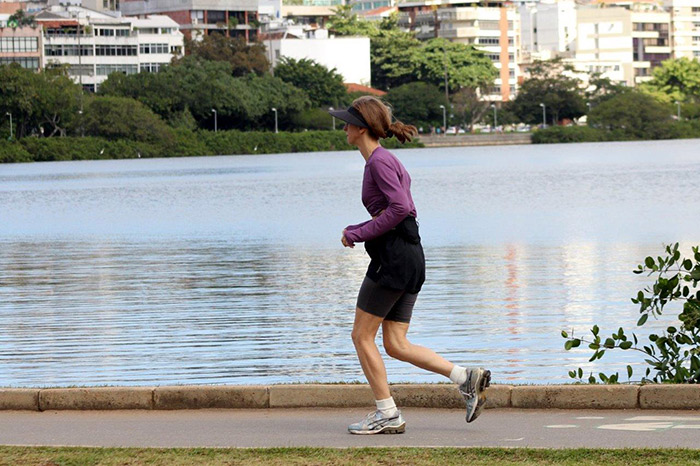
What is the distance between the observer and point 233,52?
148 metres

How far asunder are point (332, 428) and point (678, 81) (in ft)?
602

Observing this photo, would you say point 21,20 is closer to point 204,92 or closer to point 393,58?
point 204,92

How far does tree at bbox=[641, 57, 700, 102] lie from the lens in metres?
184

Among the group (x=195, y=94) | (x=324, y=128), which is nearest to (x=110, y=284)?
(x=195, y=94)

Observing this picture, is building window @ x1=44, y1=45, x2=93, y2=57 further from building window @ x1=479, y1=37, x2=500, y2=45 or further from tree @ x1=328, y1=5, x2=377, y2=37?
building window @ x1=479, y1=37, x2=500, y2=45

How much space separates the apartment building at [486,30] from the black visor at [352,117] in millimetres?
170581

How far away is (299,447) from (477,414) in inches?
43.4

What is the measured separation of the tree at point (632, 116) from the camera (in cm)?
15500

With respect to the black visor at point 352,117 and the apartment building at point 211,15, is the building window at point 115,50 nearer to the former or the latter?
the apartment building at point 211,15

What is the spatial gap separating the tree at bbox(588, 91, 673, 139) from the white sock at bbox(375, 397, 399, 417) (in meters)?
149

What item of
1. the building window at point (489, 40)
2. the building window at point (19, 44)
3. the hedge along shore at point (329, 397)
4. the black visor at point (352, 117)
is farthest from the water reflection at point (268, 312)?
the building window at point (489, 40)

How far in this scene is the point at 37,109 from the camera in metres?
119

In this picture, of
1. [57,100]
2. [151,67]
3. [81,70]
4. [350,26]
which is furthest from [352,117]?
[350,26]

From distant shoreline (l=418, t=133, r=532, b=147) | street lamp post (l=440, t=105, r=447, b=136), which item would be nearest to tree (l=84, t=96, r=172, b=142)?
street lamp post (l=440, t=105, r=447, b=136)
